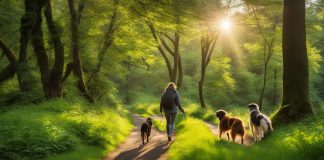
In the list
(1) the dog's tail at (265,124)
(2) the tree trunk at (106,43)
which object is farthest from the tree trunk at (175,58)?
(1) the dog's tail at (265,124)

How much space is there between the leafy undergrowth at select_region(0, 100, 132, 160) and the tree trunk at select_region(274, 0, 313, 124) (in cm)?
661

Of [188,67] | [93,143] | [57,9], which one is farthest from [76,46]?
[188,67]

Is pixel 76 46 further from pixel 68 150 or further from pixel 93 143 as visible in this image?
pixel 68 150

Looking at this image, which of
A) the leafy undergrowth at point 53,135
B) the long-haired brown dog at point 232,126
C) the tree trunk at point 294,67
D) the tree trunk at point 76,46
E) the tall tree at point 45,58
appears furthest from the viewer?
the tree trunk at point 76,46

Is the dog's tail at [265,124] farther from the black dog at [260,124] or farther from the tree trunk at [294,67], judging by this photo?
the tree trunk at [294,67]

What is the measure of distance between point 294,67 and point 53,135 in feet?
29.1

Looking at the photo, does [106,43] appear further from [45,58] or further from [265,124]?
[265,124]

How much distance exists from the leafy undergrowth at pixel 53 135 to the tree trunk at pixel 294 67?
6.61m

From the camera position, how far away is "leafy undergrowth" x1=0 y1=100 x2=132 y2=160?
31.8 ft

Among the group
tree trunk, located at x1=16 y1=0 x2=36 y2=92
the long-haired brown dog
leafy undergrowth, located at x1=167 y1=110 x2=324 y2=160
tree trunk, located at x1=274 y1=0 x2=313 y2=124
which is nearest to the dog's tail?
leafy undergrowth, located at x1=167 y1=110 x2=324 y2=160

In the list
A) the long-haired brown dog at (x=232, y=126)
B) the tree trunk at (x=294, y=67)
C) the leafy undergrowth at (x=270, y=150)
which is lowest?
the long-haired brown dog at (x=232, y=126)

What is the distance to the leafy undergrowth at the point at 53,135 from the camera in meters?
9.71

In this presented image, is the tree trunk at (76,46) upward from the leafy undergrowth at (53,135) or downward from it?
upward

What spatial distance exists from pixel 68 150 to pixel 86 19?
1376 cm
